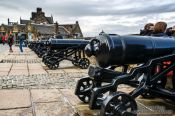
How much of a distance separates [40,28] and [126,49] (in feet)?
273

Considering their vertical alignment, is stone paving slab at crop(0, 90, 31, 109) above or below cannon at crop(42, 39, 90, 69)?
below

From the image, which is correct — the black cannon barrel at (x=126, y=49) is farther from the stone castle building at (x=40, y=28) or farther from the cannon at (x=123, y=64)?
the stone castle building at (x=40, y=28)

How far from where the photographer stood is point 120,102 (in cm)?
337

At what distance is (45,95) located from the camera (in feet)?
16.8

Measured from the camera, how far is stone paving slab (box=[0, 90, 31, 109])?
14.4 ft

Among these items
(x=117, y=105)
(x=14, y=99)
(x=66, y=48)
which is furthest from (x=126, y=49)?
(x=66, y=48)

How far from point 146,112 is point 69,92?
6.13 ft

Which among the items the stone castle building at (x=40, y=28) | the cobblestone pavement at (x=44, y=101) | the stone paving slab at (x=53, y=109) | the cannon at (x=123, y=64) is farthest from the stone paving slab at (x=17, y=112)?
the stone castle building at (x=40, y=28)

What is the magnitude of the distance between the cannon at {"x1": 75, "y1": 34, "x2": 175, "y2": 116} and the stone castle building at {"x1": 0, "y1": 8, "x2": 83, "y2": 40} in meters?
72.7

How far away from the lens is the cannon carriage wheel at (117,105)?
10.7ft

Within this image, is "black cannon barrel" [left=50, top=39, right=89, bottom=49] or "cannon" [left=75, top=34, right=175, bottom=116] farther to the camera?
"black cannon barrel" [left=50, top=39, right=89, bottom=49]

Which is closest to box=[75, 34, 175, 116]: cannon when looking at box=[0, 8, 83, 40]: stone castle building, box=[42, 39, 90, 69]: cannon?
box=[42, 39, 90, 69]: cannon

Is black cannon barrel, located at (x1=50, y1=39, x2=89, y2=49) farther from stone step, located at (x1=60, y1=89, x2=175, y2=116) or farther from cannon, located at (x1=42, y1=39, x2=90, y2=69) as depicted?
stone step, located at (x1=60, y1=89, x2=175, y2=116)

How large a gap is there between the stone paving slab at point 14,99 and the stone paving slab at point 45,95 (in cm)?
13
